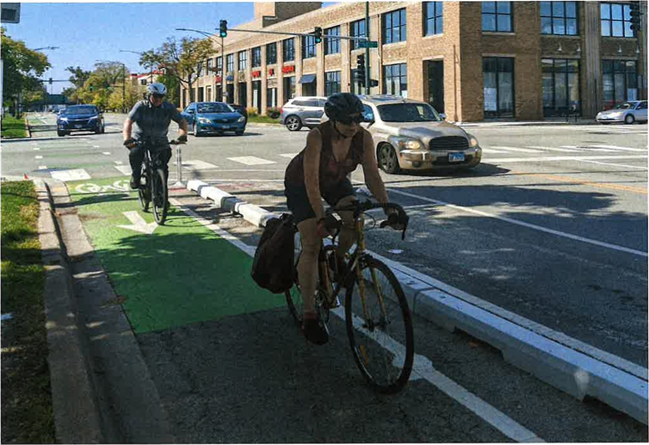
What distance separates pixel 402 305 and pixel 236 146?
19744 mm

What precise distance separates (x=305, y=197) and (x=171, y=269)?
3109 mm

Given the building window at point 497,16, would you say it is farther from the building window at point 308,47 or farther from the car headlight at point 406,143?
the car headlight at point 406,143

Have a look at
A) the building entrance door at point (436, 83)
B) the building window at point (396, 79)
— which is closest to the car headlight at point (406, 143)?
the building entrance door at point (436, 83)

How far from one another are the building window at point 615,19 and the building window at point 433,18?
12715 mm

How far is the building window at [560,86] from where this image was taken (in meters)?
47.3

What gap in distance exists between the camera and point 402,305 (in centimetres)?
381

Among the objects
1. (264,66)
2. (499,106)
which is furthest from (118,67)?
(499,106)

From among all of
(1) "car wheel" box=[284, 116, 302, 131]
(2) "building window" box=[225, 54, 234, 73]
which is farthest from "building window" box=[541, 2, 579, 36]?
(2) "building window" box=[225, 54, 234, 73]

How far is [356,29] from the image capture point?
178ft

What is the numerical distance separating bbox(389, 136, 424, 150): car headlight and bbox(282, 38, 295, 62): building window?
51561 mm

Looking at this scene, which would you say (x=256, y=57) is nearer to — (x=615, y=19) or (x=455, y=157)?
(x=615, y=19)

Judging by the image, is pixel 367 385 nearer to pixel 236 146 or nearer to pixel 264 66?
pixel 236 146

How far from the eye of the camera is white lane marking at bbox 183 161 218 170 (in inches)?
674

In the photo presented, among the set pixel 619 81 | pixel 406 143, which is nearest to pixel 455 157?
pixel 406 143
